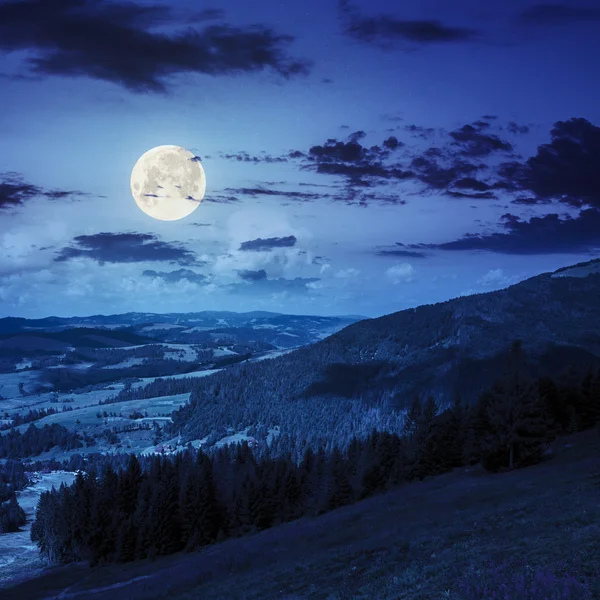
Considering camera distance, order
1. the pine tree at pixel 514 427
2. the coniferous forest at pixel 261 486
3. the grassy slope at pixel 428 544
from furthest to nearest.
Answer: the coniferous forest at pixel 261 486
the pine tree at pixel 514 427
the grassy slope at pixel 428 544

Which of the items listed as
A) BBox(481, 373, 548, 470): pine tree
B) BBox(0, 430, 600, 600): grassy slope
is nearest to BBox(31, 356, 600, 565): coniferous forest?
BBox(481, 373, 548, 470): pine tree

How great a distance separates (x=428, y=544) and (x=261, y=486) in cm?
5755

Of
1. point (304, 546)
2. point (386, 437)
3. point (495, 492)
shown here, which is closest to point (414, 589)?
point (304, 546)

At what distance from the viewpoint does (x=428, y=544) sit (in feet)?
99.2

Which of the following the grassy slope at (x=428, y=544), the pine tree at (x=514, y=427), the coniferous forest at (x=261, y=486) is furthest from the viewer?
the coniferous forest at (x=261, y=486)

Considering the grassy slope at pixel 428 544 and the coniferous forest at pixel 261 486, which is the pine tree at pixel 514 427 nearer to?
the grassy slope at pixel 428 544

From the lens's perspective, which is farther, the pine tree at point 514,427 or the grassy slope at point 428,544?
the pine tree at point 514,427

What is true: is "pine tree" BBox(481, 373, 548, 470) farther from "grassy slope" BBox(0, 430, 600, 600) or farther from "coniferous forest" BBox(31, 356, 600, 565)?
"coniferous forest" BBox(31, 356, 600, 565)

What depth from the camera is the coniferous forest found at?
78688 millimetres

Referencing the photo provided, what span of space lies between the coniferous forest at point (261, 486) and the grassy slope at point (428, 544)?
19.0 metres

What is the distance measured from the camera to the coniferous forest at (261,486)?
258ft

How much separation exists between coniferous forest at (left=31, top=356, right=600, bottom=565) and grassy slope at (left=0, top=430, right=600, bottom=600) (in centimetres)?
1897

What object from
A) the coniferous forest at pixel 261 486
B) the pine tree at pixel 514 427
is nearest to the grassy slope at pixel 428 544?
the pine tree at pixel 514 427

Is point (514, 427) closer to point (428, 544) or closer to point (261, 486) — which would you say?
point (428, 544)
